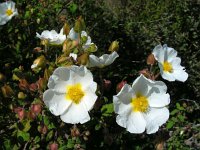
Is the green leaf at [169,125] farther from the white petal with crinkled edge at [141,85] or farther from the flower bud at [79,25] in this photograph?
the flower bud at [79,25]

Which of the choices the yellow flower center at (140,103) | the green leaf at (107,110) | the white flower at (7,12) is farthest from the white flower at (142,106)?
the white flower at (7,12)

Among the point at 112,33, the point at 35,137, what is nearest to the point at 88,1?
the point at 112,33

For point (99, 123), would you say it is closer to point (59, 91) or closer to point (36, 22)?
point (59, 91)

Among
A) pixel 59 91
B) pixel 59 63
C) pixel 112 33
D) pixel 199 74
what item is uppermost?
pixel 59 63

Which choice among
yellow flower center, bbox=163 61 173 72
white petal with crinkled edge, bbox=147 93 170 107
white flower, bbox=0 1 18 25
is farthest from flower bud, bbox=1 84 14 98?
white flower, bbox=0 1 18 25

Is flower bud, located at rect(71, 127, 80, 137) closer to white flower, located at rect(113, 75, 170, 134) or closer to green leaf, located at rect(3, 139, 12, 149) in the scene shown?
white flower, located at rect(113, 75, 170, 134)

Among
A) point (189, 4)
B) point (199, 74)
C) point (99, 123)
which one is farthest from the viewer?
point (189, 4)

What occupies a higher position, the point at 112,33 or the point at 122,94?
the point at 122,94
